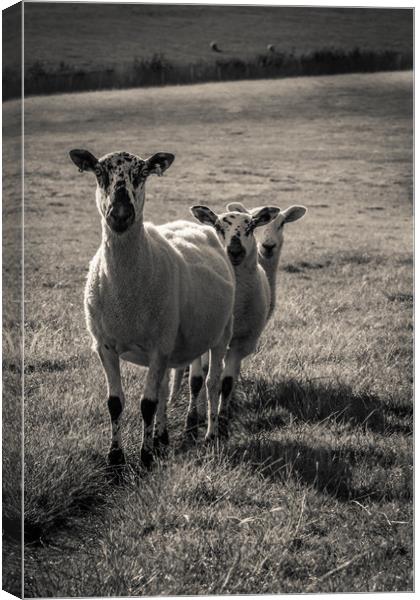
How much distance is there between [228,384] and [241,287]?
91 centimetres

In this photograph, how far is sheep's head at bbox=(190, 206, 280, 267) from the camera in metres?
7.41

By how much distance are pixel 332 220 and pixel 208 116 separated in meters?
1.47

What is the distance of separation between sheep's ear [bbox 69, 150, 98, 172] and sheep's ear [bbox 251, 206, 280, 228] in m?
2.02

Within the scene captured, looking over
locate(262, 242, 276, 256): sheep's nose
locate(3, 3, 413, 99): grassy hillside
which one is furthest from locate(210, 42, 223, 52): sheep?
locate(262, 242, 276, 256): sheep's nose

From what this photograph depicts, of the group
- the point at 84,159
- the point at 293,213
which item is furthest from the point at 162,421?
the point at 293,213

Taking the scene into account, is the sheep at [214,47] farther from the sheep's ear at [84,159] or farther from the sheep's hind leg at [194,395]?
the sheep's hind leg at [194,395]

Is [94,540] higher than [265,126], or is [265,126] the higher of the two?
[265,126]

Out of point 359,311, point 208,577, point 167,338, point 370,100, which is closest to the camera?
point 208,577

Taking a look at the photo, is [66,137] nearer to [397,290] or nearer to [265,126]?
[265,126]

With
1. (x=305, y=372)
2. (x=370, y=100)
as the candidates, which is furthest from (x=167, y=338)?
(x=370, y=100)

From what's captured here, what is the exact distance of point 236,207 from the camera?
305 inches

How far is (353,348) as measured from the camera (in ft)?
22.5

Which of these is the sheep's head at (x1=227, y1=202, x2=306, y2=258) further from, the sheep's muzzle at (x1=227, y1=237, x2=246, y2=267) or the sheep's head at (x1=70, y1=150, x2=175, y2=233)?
the sheep's head at (x1=70, y1=150, x2=175, y2=233)

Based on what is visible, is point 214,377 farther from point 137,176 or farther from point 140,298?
point 137,176
